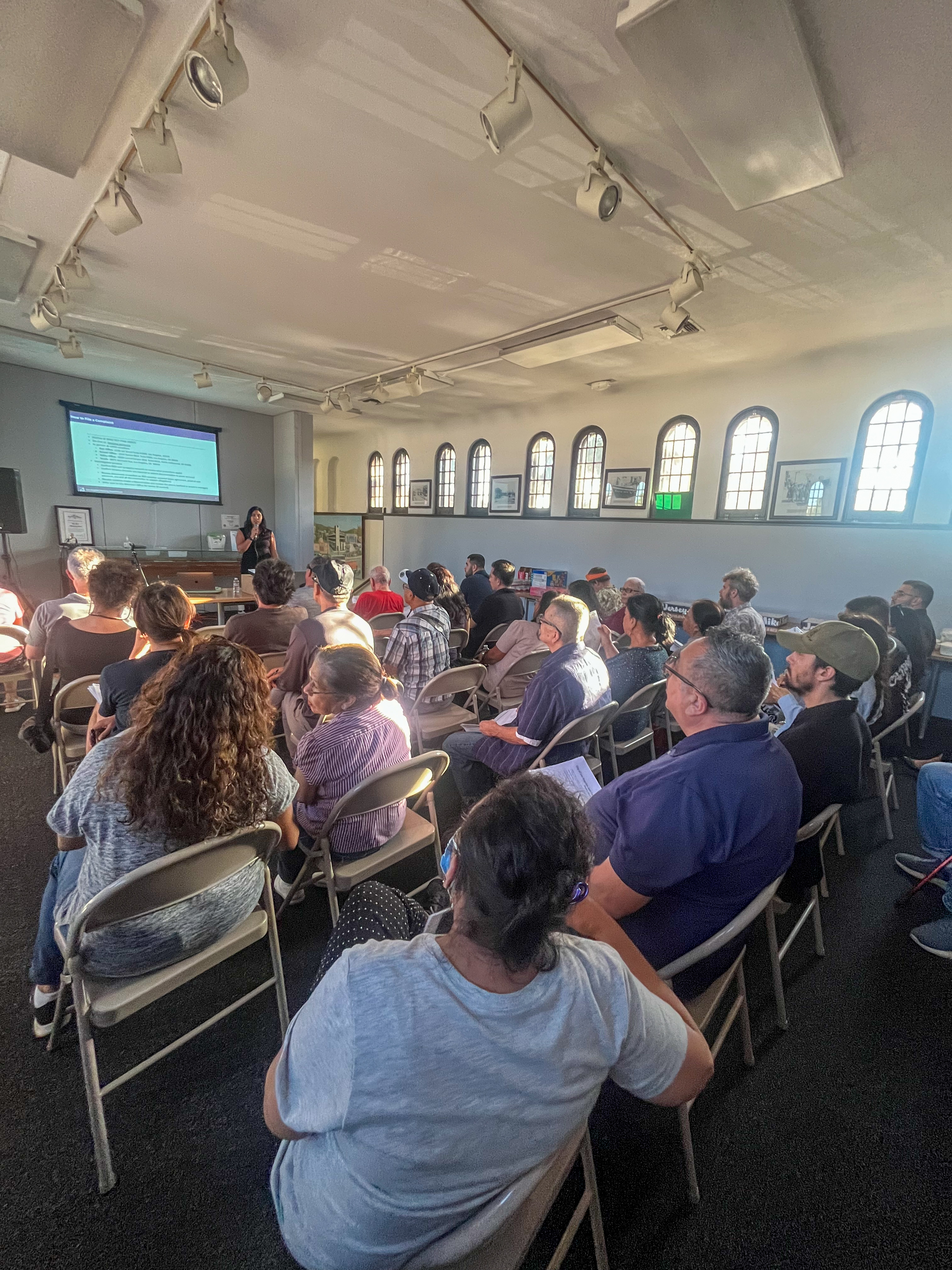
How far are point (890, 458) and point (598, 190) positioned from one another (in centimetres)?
445

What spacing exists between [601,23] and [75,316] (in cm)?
564

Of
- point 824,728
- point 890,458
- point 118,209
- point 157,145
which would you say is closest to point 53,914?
point 824,728

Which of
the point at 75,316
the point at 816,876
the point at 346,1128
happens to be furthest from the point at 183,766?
the point at 75,316

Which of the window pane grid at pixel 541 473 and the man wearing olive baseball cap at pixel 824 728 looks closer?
the man wearing olive baseball cap at pixel 824 728

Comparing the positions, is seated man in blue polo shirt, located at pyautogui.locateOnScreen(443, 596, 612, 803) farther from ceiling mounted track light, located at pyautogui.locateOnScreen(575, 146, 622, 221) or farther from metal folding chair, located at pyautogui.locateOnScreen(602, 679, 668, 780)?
ceiling mounted track light, located at pyautogui.locateOnScreen(575, 146, 622, 221)

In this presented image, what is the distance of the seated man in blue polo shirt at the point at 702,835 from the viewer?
1.21 metres

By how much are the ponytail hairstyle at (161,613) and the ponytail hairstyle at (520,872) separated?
1.77 metres

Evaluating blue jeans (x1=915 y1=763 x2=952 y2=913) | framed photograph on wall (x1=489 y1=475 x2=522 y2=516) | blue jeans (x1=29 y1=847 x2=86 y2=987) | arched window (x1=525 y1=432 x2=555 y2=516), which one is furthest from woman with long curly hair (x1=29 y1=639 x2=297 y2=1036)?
framed photograph on wall (x1=489 y1=475 x2=522 y2=516)

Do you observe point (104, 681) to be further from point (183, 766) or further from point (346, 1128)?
point (346, 1128)

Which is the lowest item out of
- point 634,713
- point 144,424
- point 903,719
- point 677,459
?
point 634,713

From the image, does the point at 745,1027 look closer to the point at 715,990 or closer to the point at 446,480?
the point at 715,990

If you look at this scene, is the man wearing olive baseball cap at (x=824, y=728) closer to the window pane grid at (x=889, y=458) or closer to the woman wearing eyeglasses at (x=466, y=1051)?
the woman wearing eyeglasses at (x=466, y=1051)

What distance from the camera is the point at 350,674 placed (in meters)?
1.84

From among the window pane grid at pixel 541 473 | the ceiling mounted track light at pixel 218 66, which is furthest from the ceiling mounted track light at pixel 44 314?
the window pane grid at pixel 541 473
